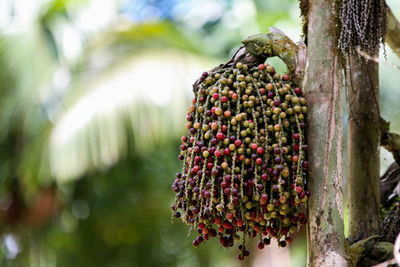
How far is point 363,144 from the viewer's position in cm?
256

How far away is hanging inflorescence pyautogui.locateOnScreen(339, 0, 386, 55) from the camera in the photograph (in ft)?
7.00

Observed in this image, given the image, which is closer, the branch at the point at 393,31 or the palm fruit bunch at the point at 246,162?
Answer: the palm fruit bunch at the point at 246,162

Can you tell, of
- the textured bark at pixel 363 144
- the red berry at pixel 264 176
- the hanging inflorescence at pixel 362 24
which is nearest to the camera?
the red berry at pixel 264 176

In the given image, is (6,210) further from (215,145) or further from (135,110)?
(215,145)

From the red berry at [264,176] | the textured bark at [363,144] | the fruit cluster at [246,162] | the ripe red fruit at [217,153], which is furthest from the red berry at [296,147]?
the textured bark at [363,144]

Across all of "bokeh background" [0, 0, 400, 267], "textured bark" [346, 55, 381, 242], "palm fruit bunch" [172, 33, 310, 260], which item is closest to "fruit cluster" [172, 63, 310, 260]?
"palm fruit bunch" [172, 33, 310, 260]

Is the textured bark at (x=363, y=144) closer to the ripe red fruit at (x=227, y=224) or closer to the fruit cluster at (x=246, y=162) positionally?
the fruit cluster at (x=246, y=162)

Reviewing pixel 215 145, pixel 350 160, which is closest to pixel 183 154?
pixel 215 145

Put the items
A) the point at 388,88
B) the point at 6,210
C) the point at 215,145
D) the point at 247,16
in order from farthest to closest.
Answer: the point at 247,16 → the point at 6,210 → the point at 388,88 → the point at 215,145

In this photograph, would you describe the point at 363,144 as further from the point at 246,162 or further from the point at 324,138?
the point at 246,162

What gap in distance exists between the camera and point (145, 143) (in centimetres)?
707

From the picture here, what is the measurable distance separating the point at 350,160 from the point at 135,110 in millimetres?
4683

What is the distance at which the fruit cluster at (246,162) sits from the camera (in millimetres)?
1984

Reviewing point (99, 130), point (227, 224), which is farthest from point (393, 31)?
point (99, 130)
